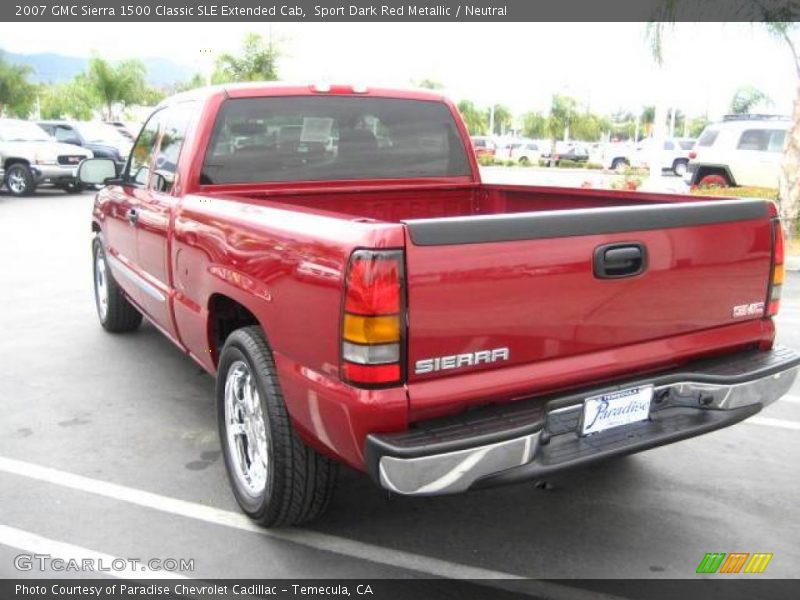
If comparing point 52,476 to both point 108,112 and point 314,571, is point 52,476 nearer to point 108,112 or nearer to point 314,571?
point 314,571

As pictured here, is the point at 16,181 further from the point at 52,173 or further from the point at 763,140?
the point at 763,140

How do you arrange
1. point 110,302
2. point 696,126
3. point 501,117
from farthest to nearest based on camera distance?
point 696,126
point 501,117
point 110,302

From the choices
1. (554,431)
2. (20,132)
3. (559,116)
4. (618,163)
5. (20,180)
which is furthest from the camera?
(559,116)

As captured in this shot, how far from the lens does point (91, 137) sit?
22.2m

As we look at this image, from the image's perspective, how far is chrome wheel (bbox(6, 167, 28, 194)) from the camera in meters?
18.1

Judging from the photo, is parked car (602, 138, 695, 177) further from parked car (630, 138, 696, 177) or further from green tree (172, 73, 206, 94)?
green tree (172, 73, 206, 94)

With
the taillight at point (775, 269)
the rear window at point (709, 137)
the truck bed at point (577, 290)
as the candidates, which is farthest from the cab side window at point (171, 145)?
the rear window at point (709, 137)

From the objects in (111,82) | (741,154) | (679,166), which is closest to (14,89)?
(111,82)

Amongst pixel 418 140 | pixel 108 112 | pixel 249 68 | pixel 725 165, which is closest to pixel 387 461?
pixel 418 140

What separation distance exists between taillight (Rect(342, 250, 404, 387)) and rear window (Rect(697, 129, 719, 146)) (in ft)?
53.0

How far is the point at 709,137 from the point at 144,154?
14.8 meters

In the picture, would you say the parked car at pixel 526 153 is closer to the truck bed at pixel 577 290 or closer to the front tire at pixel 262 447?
the truck bed at pixel 577 290
